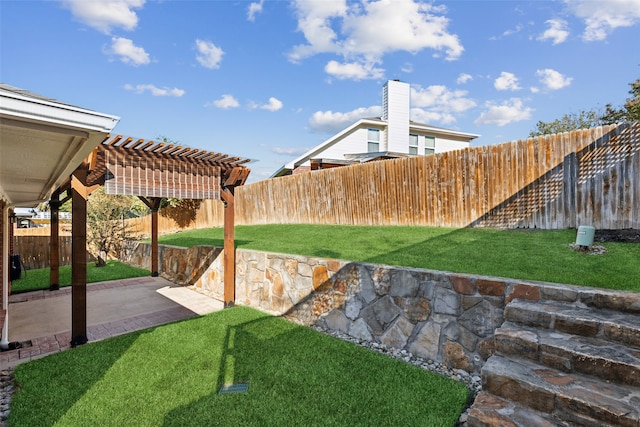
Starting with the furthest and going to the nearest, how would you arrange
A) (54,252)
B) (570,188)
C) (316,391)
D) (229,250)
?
(54,252)
(229,250)
(570,188)
(316,391)

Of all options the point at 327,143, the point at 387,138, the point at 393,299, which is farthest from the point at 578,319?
the point at 327,143

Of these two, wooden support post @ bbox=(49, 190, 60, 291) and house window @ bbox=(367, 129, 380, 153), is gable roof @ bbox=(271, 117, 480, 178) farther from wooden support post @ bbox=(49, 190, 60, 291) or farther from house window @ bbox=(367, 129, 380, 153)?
wooden support post @ bbox=(49, 190, 60, 291)

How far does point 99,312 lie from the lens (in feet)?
21.2

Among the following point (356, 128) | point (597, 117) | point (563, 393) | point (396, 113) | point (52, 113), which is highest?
point (597, 117)

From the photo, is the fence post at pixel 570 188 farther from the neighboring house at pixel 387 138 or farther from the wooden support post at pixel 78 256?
the neighboring house at pixel 387 138

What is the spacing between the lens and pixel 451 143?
2020 cm

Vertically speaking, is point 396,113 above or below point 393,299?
above

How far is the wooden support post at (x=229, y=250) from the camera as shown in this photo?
6629 millimetres

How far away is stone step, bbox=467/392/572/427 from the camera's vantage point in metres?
2.33

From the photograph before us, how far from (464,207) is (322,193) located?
5.28 m

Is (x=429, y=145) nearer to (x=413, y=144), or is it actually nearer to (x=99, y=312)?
(x=413, y=144)

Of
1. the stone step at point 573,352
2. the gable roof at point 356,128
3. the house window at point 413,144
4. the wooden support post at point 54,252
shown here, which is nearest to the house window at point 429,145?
the gable roof at point 356,128

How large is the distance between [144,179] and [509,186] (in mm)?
7686

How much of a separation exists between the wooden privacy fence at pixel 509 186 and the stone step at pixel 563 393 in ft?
15.6
